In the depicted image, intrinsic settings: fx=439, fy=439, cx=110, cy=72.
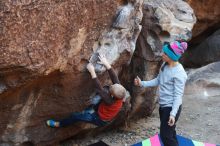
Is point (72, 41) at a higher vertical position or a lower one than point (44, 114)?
higher

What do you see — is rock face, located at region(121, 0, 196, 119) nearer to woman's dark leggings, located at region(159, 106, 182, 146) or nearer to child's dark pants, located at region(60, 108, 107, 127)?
child's dark pants, located at region(60, 108, 107, 127)

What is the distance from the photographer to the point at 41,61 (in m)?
3.90

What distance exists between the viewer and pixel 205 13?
8.66 m

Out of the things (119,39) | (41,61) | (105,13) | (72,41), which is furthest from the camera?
(119,39)

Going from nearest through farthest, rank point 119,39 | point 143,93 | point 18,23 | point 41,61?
point 18,23 → point 41,61 → point 119,39 → point 143,93

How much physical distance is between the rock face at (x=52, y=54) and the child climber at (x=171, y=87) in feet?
2.14

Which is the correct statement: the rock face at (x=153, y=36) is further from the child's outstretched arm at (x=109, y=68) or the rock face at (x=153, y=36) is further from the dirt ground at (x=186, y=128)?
the child's outstretched arm at (x=109, y=68)

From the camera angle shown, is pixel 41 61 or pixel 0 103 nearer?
pixel 41 61

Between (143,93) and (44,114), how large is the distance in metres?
1.61

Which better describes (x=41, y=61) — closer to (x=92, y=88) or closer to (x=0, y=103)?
(x=0, y=103)

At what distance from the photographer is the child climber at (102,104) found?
14.7ft

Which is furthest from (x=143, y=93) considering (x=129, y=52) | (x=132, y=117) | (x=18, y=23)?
(x=18, y=23)

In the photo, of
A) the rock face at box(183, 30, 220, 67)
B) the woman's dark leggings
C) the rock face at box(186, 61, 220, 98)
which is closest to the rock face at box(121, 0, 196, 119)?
the woman's dark leggings

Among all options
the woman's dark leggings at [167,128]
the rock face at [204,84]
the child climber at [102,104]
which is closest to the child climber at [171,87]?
the woman's dark leggings at [167,128]
